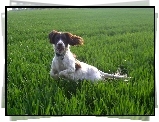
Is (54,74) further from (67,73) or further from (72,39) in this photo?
(72,39)

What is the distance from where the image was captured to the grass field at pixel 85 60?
8.24 feet

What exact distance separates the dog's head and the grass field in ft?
0.17

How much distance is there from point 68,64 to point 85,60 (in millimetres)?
105

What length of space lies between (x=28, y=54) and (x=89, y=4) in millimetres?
426

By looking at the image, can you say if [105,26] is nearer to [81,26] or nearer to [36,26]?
[81,26]

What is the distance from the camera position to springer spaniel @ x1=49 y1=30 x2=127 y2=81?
2584 mm

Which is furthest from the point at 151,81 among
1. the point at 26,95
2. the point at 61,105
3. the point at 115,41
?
the point at 26,95

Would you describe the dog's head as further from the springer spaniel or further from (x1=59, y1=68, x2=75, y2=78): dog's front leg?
(x1=59, y1=68, x2=75, y2=78): dog's front leg

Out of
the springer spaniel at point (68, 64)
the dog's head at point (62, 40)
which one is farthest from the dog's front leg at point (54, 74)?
the dog's head at point (62, 40)

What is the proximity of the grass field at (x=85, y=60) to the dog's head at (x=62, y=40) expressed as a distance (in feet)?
0.17

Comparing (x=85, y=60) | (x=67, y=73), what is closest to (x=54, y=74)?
(x=67, y=73)

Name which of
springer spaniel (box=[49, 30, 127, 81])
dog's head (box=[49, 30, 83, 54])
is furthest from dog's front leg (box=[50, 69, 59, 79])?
dog's head (box=[49, 30, 83, 54])

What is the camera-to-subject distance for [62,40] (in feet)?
8.43

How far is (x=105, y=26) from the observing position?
274 centimetres
